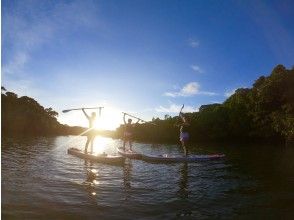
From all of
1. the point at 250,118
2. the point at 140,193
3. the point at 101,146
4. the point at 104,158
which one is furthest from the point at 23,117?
the point at 140,193

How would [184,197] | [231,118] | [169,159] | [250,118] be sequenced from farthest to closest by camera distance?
[231,118], [250,118], [169,159], [184,197]

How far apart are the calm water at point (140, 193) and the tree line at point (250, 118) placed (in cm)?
3337

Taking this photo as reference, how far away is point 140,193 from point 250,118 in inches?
2080

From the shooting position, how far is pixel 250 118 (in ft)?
204

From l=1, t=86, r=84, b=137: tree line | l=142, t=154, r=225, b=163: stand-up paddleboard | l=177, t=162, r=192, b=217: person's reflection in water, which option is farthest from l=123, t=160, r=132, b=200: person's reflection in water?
l=1, t=86, r=84, b=137: tree line

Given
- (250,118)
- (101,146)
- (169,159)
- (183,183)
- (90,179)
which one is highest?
(250,118)

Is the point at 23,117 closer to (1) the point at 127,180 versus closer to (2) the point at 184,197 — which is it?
(1) the point at 127,180

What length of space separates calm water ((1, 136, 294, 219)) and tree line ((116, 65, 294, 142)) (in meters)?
33.4

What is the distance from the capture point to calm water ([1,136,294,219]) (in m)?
10.2

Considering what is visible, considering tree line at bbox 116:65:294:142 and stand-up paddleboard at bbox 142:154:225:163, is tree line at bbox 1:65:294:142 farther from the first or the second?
stand-up paddleboard at bbox 142:154:225:163

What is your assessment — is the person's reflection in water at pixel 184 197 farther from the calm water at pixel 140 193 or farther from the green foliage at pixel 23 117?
the green foliage at pixel 23 117

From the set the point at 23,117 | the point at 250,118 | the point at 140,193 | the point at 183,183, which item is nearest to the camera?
the point at 140,193

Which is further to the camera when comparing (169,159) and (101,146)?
(101,146)

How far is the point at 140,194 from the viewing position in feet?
41.7
